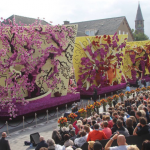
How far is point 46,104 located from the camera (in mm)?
15625

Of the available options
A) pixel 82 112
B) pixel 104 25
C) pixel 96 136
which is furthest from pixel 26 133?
pixel 104 25

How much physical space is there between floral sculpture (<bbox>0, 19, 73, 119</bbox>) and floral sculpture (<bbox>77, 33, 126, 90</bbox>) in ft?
17.6

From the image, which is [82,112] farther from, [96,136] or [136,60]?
[136,60]

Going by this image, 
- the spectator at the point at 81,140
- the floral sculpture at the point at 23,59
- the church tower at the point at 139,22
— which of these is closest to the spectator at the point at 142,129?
the spectator at the point at 81,140

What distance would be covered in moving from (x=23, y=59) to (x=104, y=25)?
1240 inches

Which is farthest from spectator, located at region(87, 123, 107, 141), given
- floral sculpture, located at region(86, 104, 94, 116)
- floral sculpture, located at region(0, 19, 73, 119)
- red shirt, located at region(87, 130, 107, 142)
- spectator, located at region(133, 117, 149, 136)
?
floral sculpture, located at region(0, 19, 73, 119)

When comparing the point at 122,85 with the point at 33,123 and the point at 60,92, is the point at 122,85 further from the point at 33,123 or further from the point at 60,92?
the point at 33,123

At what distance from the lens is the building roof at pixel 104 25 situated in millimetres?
41425

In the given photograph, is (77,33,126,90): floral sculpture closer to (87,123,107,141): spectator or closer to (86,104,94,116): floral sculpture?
(86,104,94,116): floral sculpture

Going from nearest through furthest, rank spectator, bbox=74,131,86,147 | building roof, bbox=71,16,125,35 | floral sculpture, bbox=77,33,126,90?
1. spectator, bbox=74,131,86,147
2. floral sculpture, bbox=77,33,126,90
3. building roof, bbox=71,16,125,35

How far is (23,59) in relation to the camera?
14078 mm

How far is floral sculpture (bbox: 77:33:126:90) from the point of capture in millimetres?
21156

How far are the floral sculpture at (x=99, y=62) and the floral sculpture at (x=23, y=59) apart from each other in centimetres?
537

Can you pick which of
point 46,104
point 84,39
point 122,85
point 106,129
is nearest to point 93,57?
point 84,39
